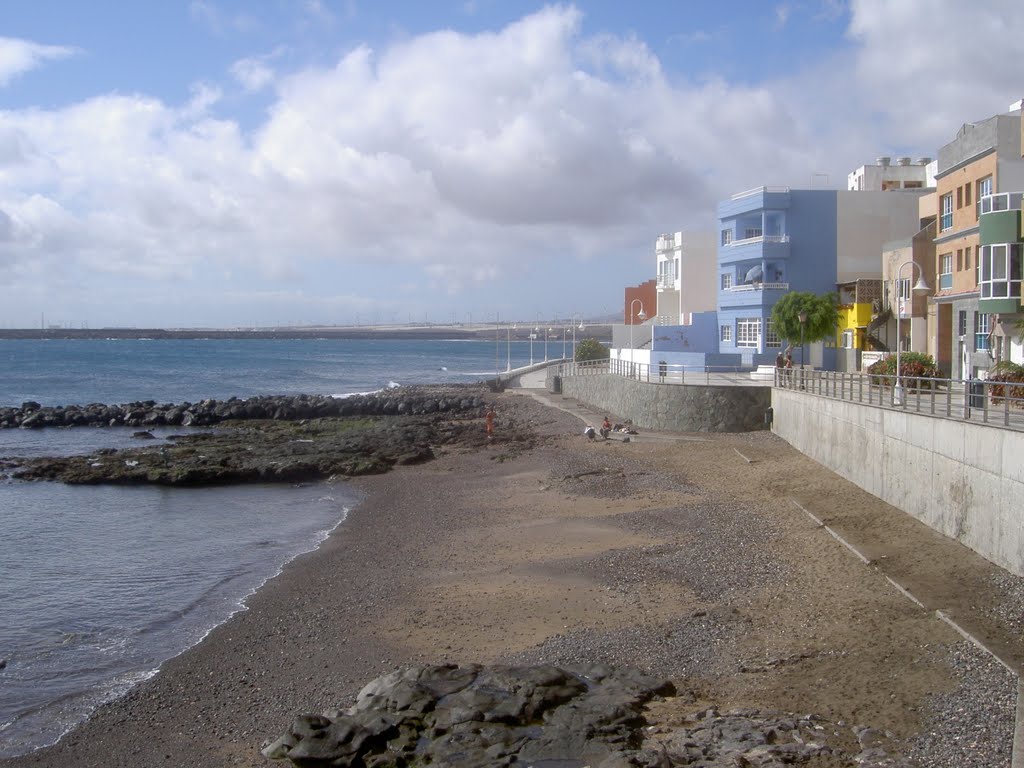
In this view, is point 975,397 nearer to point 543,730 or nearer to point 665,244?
point 543,730

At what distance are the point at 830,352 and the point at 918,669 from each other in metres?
34.4

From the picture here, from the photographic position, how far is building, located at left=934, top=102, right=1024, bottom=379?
2542 centimetres

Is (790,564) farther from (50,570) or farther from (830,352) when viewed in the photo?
(830,352)

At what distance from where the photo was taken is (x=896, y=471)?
19141 mm

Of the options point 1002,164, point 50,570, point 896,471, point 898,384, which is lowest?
point 50,570

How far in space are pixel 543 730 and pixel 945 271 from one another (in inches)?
1053

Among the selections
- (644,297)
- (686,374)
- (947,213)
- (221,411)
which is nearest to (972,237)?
(947,213)

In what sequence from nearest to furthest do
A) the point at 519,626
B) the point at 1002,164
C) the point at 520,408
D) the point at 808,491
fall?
the point at 519,626, the point at 808,491, the point at 1002,164, the point at 520,408

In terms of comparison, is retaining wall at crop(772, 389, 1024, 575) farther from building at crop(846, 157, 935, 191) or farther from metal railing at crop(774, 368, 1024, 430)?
building at crop(846, 157, 935, 191)

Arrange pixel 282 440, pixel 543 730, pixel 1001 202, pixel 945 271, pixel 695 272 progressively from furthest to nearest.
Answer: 1. pixel 695 272
2. pixel 282 440
3. pixel 945 271
4. pixel 1001 202
5. pixel 543 730

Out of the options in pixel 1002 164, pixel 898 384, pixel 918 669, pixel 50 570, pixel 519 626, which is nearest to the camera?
pixel 918 669

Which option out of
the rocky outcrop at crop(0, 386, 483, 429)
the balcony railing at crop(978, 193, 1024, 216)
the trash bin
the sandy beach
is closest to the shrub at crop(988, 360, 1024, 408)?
the trash bin

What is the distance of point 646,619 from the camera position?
13.4m

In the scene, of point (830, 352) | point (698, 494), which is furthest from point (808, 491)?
point (830, 352)
